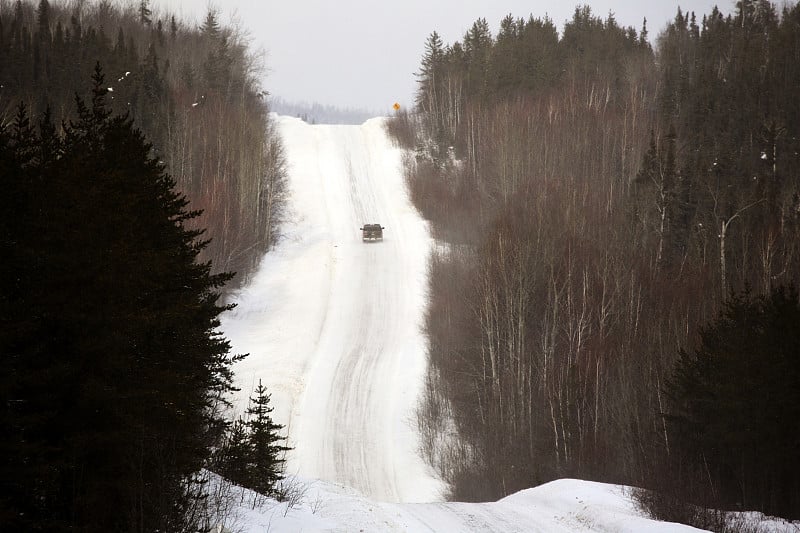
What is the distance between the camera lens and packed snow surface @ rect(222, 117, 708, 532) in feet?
46.3

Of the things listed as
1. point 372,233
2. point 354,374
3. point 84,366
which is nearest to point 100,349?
point 84,366

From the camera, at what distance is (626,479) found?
25.7m

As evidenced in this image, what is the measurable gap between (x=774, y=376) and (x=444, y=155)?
146ft

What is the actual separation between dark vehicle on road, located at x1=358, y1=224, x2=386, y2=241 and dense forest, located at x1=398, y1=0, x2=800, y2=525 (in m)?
4.10

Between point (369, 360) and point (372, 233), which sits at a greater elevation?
point (372, 233)

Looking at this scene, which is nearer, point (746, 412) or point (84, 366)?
point (84, 366)

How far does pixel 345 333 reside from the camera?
38.5 meters

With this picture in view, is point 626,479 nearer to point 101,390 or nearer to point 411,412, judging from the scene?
point 411,412

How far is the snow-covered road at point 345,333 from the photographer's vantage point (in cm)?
2864

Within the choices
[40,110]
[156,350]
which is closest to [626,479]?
[156,350]

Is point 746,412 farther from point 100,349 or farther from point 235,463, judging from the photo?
point 100,349

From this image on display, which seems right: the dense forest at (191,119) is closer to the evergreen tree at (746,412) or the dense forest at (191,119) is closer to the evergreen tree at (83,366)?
the evergreen tree at (746,412)

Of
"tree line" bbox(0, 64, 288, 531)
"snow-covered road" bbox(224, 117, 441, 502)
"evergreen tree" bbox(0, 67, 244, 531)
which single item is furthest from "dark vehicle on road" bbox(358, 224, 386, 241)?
"evergreen tree" bbox(0, 67, 244, 531)

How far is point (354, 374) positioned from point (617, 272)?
14370mm
